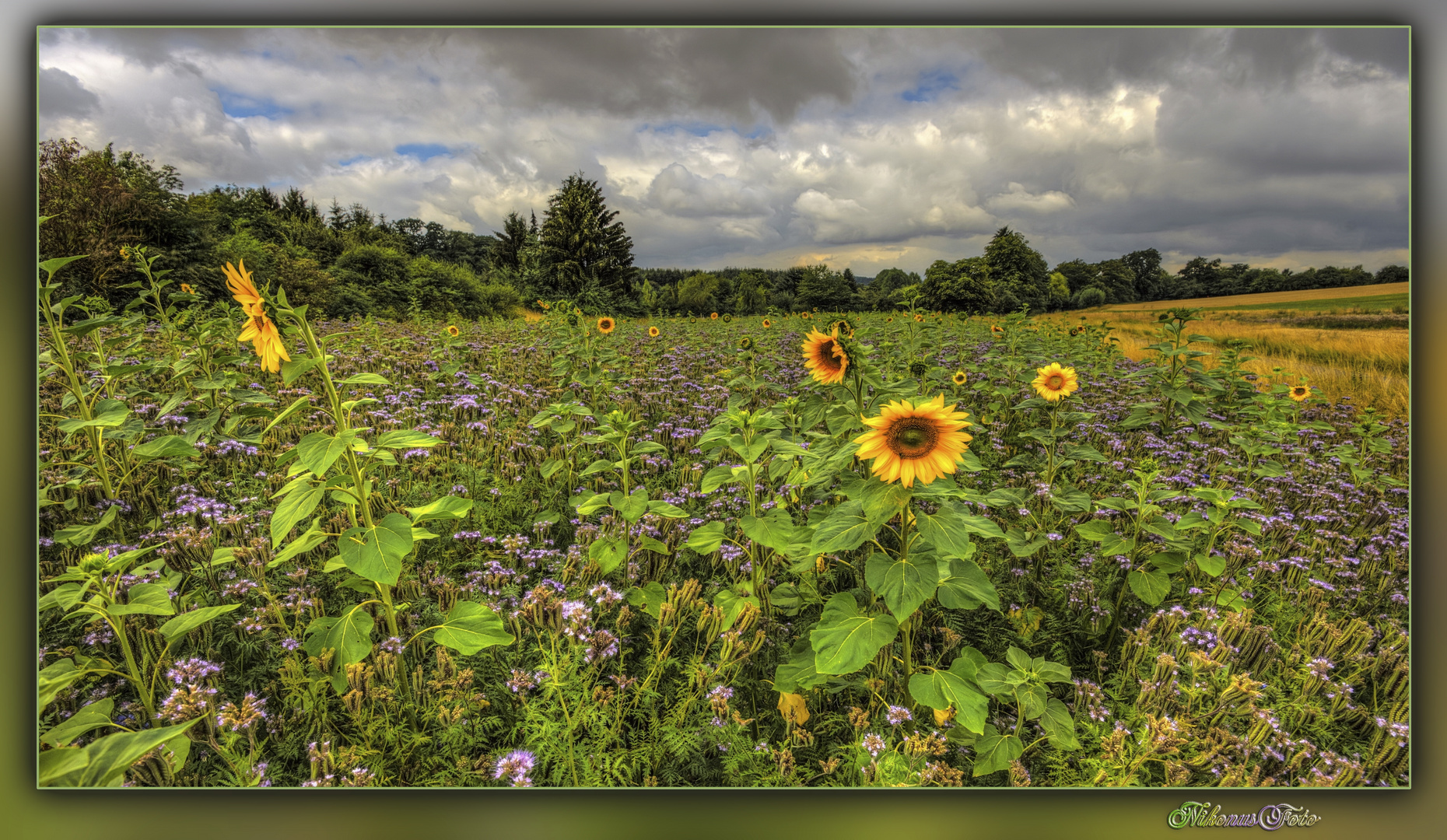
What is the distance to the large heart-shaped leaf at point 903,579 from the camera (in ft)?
4.57

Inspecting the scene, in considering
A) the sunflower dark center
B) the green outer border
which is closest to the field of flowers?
the sunflower dark center

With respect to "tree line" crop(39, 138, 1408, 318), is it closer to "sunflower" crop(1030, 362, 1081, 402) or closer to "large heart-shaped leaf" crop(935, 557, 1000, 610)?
"sunflower" crop(1030, 362, 1081, 402)

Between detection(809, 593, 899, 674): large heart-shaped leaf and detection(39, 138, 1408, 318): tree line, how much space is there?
204 centimetres

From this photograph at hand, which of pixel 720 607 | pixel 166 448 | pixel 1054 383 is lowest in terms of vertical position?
pixel 720 607

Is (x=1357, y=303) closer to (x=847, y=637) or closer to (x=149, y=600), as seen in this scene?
(x=847, y=637)

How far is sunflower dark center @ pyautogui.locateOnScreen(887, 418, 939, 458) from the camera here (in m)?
1.44

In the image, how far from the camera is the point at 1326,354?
2447mm

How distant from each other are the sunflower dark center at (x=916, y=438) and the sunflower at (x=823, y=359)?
0.39 metres

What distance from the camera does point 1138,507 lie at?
6.43ft

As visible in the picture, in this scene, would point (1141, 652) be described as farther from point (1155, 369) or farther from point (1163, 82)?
point (1163, 82)

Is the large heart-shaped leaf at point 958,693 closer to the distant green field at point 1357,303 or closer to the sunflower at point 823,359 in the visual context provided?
the sunflower at point 823,359

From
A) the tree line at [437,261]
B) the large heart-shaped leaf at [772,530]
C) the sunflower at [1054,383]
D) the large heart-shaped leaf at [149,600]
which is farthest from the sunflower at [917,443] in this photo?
the large heart-shaped leaf at [149,600]

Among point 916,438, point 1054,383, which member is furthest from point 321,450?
point 1054,383

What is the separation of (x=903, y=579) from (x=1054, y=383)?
180 cm
